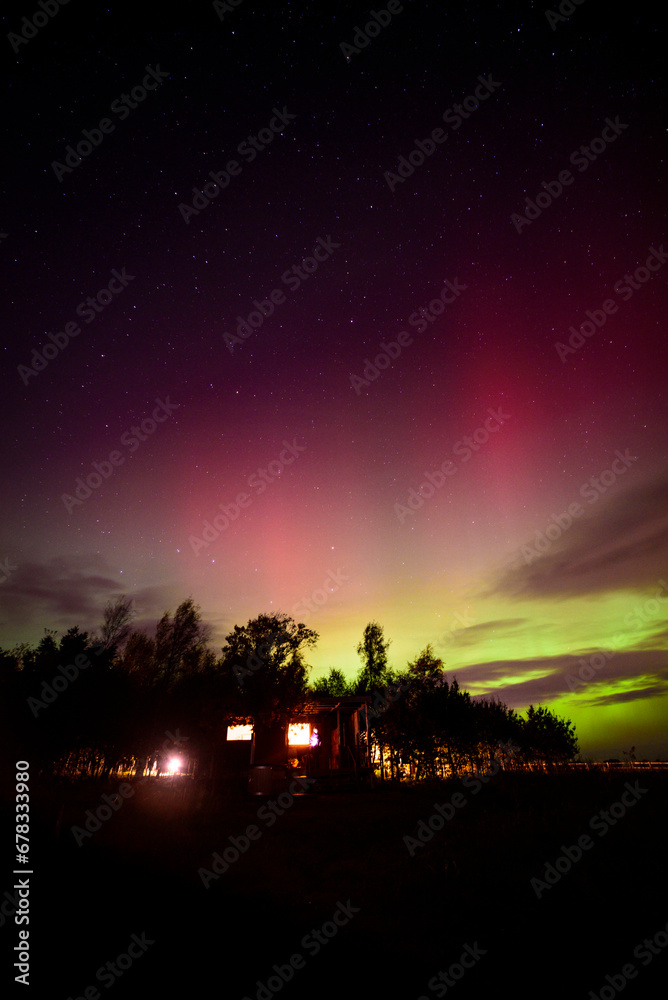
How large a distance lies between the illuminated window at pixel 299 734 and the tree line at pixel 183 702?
1.51 m

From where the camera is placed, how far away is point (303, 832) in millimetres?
12891

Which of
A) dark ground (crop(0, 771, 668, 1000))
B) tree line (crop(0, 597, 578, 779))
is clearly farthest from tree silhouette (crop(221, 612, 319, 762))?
dark ground (crop(0, 771, 668, 1000))

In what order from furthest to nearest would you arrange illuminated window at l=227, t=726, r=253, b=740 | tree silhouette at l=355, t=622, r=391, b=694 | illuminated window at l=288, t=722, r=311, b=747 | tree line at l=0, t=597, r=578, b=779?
tree silhouette at l=355, t=622, r=391, b=694 → illuminated window at l=227, t=726, r=253, b=740 → illuminated window at l=288, t=722, r=311, b=747 → tree line at l=0, t=597, r=578, b=779

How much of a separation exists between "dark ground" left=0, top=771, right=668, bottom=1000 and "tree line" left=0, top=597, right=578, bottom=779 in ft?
46.0

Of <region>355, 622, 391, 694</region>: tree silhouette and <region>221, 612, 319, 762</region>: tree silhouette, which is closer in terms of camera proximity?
<region>221, 612, 319, 762</region>: tree silhouette

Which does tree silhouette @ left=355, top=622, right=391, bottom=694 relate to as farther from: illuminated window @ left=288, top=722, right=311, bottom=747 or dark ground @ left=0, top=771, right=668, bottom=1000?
dark ground @ left=0, top=771, right=668, bottom=1000

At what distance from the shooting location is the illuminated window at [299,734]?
97.0 feet

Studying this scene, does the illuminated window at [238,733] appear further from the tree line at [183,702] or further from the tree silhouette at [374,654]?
the tree silhouette at [374,654]

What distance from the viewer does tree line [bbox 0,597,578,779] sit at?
23.7 metres

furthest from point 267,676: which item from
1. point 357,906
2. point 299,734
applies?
point 357,906

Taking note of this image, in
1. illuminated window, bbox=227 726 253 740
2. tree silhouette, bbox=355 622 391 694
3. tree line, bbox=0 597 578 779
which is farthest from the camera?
tree silhouette, bbox=355 622 391 694

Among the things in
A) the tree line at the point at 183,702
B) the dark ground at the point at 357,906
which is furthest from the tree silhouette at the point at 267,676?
the dark ground at the point at 357,906

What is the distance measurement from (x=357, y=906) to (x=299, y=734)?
77.5 feet

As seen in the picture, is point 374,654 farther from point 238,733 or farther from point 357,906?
point 357,906
